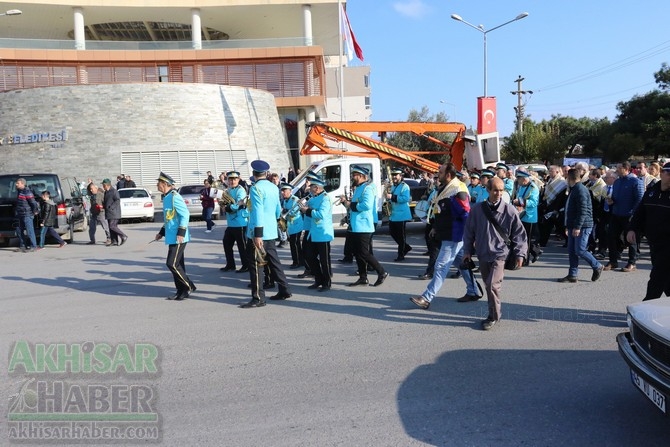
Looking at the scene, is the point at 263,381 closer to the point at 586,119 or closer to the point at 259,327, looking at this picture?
the point at 259,327

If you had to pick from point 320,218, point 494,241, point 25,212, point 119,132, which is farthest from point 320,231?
point 119,132

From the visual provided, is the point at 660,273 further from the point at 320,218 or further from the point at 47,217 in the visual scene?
the point at 47,217

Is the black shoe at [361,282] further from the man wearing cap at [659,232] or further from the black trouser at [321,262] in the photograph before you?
the man wearing cap at [659,232]

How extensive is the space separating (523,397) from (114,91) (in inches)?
1234

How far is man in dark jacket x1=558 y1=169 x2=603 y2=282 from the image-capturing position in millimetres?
8281

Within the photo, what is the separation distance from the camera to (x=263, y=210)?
25.0 feet

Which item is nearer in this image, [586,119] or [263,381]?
[263,381]

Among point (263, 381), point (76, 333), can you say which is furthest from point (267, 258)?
point (263, 381)

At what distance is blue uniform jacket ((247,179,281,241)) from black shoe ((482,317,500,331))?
3.04m

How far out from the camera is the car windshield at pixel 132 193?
22.1 m

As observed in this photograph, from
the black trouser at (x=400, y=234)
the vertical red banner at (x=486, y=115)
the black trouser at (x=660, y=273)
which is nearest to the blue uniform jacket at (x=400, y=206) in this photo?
the black trouser at (x=400, y=234)

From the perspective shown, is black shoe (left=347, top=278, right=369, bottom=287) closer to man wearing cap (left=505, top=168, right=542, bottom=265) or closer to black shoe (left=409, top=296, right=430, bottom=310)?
black shoe (left=409, top=296, right=430, bottom=310)

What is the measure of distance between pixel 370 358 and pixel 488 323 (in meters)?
1.61

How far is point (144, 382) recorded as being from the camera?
5039mm
